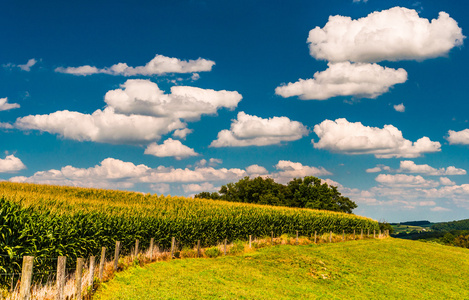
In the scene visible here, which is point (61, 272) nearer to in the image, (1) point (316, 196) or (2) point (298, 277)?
(2) point (298, 277)

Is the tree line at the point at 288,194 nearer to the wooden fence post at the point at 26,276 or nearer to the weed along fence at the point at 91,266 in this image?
the weed along fence at the point at 91,266

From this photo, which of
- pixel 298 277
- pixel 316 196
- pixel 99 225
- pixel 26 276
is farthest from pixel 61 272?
pixel 316 196

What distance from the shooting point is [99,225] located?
22594mm

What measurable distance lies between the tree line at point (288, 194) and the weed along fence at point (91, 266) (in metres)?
41.2

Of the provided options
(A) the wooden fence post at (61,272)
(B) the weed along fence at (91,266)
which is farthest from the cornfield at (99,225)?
(A) the wooden fence post at (61,272)

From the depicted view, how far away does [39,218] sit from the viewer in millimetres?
18812

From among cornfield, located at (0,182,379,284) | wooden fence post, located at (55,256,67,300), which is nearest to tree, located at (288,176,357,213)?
cornfield, located at (0,182,379,284)

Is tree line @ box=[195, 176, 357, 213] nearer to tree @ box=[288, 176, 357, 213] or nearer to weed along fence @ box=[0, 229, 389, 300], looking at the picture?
tree @ box=[288, 176, 357, 213]

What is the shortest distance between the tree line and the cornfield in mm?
38798

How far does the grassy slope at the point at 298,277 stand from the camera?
20.3 m

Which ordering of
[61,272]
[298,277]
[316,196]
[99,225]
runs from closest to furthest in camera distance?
[61,272] < [99,225] < [298,277] < [316,196]

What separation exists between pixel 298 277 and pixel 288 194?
7023 centimetres

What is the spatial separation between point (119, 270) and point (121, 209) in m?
7.75

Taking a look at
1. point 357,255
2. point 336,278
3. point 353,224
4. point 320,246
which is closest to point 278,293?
point 336,278
